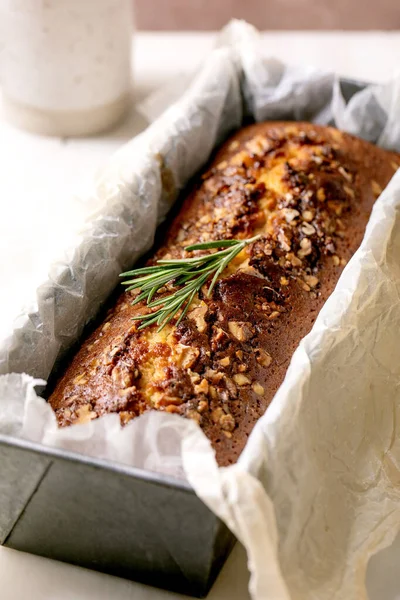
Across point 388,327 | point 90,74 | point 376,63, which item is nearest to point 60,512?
point 388,327

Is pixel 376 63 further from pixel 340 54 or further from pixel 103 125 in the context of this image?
pixel 103 125

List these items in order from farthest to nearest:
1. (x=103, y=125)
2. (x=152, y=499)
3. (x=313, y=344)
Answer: (x=103, y=125) → (x=313, y=344) → (x=152, y=499)

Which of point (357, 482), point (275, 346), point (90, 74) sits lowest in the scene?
point (357, 482)

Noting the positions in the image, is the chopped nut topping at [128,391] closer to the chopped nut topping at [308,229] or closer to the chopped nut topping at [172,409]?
the chopped nut topping at [172,409]

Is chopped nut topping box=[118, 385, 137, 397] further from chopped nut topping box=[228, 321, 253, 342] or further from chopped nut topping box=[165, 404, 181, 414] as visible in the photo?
chopped nut topping box=[228, 321, 253, 342]

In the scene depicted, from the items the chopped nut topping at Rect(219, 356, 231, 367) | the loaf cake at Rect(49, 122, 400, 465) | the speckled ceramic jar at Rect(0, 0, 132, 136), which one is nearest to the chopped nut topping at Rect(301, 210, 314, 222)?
the loaf cake at Rect(49, 122, 400, 465)

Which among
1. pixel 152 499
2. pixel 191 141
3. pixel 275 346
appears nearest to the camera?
pixel 152 499

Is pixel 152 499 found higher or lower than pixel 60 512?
higher
